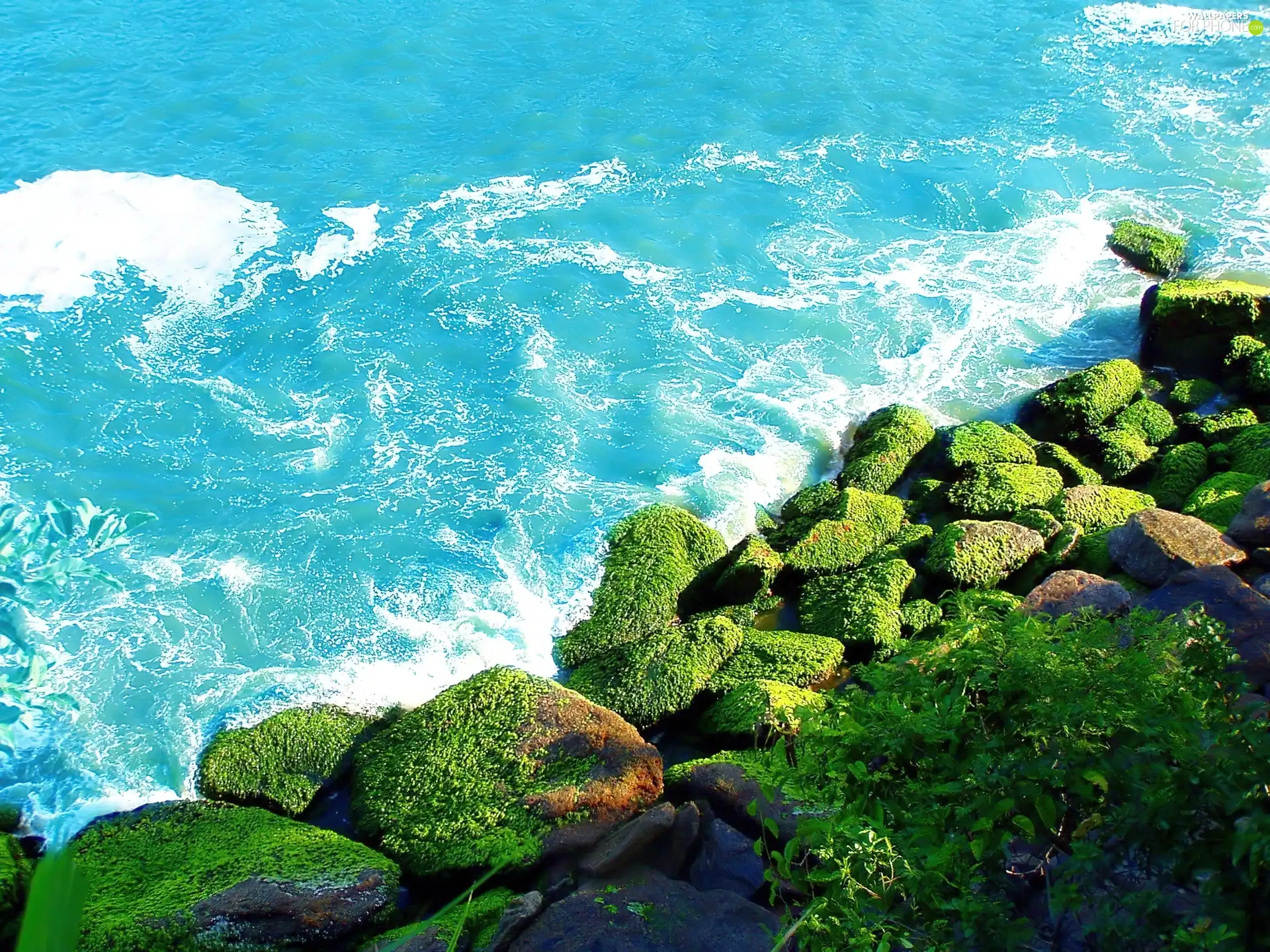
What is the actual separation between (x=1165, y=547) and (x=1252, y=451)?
3.92 meters

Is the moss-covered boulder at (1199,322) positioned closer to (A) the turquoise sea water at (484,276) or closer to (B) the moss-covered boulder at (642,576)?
(A) the turquoise sea water at (484,276)

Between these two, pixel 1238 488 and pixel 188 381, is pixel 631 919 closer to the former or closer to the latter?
pixel 1238 488

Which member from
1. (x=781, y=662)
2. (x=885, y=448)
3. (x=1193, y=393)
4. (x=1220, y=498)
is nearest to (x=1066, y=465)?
(x=1220, y=498)

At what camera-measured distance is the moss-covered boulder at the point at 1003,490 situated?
16.5m

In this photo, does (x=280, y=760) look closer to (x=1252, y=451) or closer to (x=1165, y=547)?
(x=1165, y=547)

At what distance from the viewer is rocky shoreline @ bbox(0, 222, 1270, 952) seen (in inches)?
421

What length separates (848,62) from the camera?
2844 centimetres

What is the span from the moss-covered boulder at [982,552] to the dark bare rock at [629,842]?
5853mm

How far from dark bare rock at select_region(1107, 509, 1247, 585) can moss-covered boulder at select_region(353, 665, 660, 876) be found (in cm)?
688

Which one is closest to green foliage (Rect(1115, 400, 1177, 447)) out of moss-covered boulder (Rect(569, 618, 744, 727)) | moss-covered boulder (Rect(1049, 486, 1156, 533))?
moss-covered boulder (Rect(1049, 486, 1156, 533))

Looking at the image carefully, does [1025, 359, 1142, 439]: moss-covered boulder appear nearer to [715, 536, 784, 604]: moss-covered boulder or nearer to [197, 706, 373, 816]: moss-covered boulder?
[715, 536, 784, 604]: moss-covered boulder

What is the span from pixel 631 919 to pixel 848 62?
24.1 metres

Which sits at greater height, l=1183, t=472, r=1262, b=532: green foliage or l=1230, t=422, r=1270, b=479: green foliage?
l=1230, t=422, r=1270, b=479: green foliage

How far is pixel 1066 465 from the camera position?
1750cm
